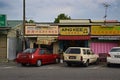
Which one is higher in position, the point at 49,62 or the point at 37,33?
the point at 37,33

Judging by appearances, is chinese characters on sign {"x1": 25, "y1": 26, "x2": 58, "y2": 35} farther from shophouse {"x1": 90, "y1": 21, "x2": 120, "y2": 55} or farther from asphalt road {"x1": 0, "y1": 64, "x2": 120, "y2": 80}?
asphalt road {"x1": 0, "y1": 64, "x2": 120, "y2": 80}

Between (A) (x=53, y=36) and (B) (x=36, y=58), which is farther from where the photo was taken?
(A) (x=53, y=36)

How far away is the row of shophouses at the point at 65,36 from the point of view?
3058cm

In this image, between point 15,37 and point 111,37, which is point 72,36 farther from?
point 15,37

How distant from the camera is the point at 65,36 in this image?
3078 centimetres

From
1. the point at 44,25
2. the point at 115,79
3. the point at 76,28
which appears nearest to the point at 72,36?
the point at 76,28

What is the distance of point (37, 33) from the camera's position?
3100 cm

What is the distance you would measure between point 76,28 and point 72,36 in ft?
3.03

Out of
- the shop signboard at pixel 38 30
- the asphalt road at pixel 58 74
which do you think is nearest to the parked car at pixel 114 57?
the asphalt road at pixel 58 74

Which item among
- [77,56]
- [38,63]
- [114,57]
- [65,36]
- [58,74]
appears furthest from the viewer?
[65,36]

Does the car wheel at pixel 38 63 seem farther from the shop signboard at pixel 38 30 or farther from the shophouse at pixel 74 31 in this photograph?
the shop signboard at pixel 38 30

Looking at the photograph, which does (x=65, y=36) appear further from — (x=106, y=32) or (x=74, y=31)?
(x=106, y=32)

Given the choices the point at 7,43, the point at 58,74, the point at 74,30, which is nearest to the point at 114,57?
the point at 58,74

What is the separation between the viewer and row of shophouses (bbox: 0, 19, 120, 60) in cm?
3058
